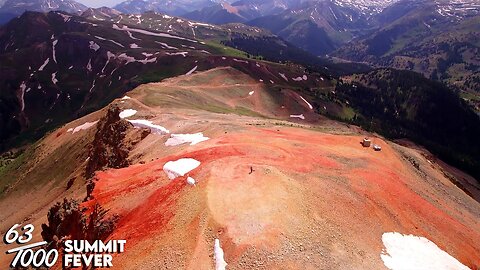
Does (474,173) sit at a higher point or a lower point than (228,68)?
lower

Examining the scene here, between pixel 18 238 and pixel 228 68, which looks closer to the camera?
pixel 18 238

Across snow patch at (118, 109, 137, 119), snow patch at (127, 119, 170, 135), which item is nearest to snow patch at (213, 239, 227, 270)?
snow patch at (127, 119, 170, 135)

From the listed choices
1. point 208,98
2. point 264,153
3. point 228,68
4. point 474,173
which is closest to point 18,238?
point 264,153

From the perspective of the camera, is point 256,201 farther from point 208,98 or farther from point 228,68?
point 228,68

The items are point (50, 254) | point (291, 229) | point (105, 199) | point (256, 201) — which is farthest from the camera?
point (105, 199)

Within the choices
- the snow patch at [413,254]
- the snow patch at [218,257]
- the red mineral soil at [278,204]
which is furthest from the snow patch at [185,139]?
the snow patch at [413,254]

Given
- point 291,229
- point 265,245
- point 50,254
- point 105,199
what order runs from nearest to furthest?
1. point 265,245
2. point 291,229
3. point 50,254
4. point 105,199

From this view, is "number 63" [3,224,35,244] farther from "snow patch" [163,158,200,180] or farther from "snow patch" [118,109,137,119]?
"snow patch" [118,109,137,119]
